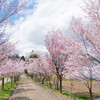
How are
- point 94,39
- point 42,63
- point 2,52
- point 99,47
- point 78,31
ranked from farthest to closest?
point 42,63 < point 2,52 < point 78,31 < point 94,39 < point 99,47

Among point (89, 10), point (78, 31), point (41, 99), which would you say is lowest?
point (41, 99)

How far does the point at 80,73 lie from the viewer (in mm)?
7969

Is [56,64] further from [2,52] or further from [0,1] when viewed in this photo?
[0,1]

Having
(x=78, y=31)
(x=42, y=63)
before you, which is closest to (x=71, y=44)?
(x=78, y=31)

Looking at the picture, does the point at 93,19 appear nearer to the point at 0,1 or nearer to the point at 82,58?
the point at 82,58

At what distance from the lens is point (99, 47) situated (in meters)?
6.11

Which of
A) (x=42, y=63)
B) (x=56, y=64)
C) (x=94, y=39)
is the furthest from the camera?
(x=42, y=63)

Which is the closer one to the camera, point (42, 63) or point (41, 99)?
point (41, 99)

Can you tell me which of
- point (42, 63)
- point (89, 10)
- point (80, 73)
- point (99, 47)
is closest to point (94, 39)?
point (99, 47)

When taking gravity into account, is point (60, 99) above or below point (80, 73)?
below

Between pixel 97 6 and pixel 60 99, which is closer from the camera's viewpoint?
pixel 97 6

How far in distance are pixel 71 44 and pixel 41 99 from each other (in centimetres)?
602

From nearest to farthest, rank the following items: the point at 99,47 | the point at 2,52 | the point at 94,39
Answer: the point at 99,47
the point at 94,39
the point at 2,52

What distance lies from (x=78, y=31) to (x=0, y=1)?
483 centimetres
